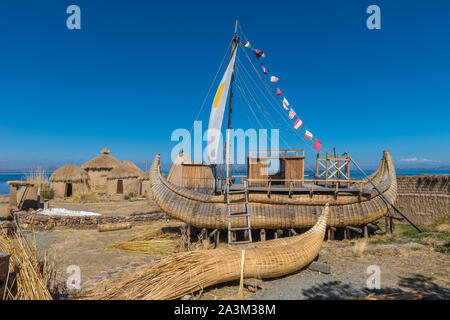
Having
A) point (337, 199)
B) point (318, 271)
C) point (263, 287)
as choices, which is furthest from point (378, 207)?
point (263, 287)

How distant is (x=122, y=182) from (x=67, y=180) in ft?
18.4

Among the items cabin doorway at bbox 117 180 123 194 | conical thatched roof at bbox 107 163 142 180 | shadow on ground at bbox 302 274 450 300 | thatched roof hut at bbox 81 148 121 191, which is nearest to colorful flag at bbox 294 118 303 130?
shadow on ground at bbox 302 274 450 300

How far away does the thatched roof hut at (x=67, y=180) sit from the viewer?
2530cm

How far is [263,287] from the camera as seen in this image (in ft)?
18.8

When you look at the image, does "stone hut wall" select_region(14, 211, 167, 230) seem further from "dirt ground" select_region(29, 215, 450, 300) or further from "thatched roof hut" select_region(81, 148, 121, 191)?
"thatched roof hut" select_region(81, 148, 121, 191)

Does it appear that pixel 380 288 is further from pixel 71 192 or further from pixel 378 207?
pixel 71 192

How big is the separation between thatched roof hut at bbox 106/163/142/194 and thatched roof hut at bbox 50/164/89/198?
277 centimetres

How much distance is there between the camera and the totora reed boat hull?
377 inches

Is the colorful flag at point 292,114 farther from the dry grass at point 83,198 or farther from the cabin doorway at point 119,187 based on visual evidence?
the cabin doorway at point 119,187

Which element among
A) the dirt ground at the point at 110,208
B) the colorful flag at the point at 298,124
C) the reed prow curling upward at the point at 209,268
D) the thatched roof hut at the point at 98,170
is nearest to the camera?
the reed prow curling upward at the point at 209,268

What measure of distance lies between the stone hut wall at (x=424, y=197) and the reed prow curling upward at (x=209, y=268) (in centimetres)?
1004

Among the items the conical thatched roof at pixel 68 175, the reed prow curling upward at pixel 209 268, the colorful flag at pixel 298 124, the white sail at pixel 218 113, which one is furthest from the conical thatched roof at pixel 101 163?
the reed prow curling upward at pixel 209 268
